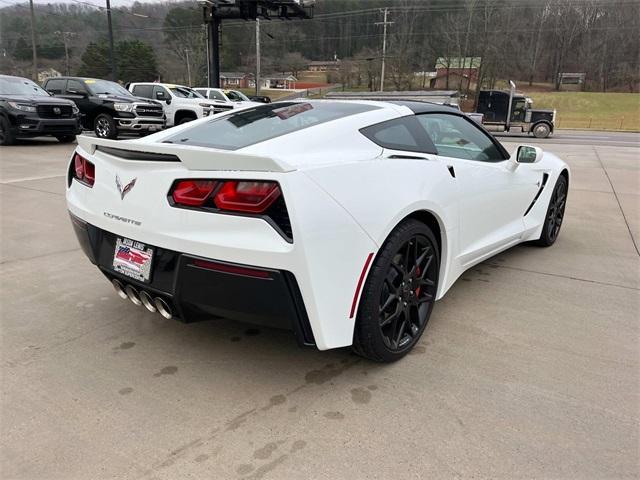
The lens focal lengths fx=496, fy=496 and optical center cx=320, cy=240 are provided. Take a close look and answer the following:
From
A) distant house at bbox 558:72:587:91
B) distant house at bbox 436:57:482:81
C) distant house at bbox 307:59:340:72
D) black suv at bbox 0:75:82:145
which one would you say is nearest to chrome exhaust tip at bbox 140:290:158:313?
black suv at bbox 0:75:82:145

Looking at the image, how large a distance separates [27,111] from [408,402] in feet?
39.9

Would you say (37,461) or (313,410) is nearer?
(37,461)

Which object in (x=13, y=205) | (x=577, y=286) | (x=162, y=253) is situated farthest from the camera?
(x=13, y=205)

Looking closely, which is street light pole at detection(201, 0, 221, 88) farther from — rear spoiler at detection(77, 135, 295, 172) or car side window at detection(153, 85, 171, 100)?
rear spoiler at detection(77, 135, 295, 172)

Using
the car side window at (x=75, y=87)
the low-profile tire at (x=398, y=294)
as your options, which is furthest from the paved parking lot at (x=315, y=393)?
the car side window at (x=75, y=87)

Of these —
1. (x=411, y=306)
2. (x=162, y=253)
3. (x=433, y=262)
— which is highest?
(x=162, y=253)

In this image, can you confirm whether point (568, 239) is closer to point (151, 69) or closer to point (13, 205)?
point (13, 205)

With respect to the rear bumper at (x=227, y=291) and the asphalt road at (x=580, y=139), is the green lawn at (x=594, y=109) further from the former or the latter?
the rear bumper at (x=227, y=291)

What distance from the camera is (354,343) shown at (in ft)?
8.19

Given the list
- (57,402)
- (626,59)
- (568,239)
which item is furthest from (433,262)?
(626,59)

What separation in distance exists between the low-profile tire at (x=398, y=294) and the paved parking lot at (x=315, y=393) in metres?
0.14

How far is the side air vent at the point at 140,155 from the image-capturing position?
2.28 m

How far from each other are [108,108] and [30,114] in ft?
7.30

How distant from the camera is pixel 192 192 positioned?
7.14 feet
